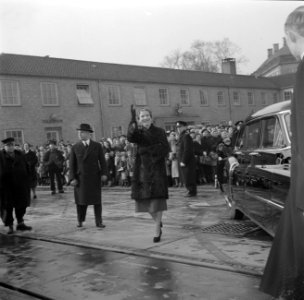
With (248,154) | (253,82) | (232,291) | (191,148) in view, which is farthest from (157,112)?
(232,291)

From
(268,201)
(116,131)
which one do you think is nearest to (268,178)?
(268,201)

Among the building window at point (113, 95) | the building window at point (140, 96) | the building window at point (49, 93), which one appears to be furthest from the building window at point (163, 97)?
the building window at point (49, 93)

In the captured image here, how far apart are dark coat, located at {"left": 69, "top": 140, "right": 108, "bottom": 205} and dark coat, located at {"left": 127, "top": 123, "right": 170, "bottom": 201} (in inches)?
65.4

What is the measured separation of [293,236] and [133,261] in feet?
9.61

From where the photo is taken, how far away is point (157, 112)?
110 feet

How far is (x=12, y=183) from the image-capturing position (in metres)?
7.89

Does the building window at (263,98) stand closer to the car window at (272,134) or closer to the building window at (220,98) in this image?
the building window at (220,98)

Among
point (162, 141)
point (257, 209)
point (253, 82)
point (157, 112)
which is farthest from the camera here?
point (253, 82)

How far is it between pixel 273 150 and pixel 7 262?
3950 millimetres

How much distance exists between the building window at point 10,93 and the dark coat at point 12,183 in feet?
64.8

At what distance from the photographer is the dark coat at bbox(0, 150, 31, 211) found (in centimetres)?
A: 785

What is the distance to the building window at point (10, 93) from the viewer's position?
26453 mm

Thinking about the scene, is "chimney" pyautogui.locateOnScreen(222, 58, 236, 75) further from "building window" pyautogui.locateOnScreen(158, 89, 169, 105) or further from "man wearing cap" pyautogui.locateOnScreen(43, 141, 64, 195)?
"man wearing cap" pyautogui.locateOnScreen(43, 141, 64, 195)

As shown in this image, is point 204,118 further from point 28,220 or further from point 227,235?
point 227,235
